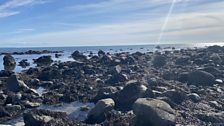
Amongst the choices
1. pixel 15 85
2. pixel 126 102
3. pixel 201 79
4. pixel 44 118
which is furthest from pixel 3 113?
pixel 201 79

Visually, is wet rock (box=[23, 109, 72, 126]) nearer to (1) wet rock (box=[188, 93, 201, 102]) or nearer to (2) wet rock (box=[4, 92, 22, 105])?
(2) wet rock (box=[4, 92, 22, 105])

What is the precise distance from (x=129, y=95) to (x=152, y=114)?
5.79m

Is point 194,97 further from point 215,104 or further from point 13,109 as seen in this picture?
point 13,109

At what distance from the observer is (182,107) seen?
66.1 ft

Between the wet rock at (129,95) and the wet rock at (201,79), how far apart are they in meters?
8.58

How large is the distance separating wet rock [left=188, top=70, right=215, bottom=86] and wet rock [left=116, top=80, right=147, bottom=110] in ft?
28.1

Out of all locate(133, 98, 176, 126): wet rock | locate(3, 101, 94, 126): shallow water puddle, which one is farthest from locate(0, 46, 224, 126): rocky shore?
locate(3, 101, 94, 126): shallow water puddle

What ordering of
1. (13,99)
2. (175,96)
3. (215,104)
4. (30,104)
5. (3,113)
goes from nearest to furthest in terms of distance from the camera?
(3,113) → (215,104) → (175,96) → (30,104) → (13,99)

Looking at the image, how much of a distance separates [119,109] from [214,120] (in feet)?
17.4

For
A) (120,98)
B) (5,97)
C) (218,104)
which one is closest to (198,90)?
(218,104)

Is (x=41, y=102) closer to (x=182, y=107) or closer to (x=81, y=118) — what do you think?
(x=81, y=118)

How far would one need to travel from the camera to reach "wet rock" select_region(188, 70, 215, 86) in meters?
28.1

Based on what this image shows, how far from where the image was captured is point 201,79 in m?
28.3

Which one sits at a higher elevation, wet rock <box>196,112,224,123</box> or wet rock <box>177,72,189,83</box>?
wet rock <box>177,72,189,83</box>
